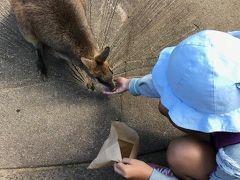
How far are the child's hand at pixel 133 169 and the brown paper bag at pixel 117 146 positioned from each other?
0.11ft

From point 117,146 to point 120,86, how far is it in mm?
475

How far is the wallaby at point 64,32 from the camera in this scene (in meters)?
2.86

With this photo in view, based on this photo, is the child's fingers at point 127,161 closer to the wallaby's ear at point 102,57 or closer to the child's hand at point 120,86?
the child's hand at point 120,86

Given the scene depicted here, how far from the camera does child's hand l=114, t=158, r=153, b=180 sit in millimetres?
2459

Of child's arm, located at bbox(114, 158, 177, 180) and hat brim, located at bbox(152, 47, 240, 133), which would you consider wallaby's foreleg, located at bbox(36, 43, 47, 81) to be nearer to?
child's arm, located at bbox(114, 158, 177, 180)

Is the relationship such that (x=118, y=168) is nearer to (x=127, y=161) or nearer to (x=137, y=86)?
(x=127, y=161)

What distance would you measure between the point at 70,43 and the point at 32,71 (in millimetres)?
295

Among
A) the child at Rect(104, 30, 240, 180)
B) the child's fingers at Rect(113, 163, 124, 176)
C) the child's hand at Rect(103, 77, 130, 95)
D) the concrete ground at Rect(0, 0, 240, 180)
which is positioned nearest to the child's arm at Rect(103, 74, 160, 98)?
the child's hand at Rect(103, 77, 130, 95)

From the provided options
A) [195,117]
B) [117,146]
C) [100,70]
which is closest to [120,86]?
[100,70]

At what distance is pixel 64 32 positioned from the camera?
115 inches

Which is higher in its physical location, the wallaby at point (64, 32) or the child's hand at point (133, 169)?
the wallaby at point (64, 32)

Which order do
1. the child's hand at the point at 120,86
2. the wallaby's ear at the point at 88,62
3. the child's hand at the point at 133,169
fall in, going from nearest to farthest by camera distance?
the child's hand at the point at 133,169, the child's hand at the point at 120,86, the wallaby's ear at the point at 88,62

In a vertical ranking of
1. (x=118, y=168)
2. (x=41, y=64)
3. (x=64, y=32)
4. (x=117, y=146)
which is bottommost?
(x=118, y=168)

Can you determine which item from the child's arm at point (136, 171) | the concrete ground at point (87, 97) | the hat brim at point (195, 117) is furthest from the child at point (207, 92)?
the concrete ground at point (87, 97)
